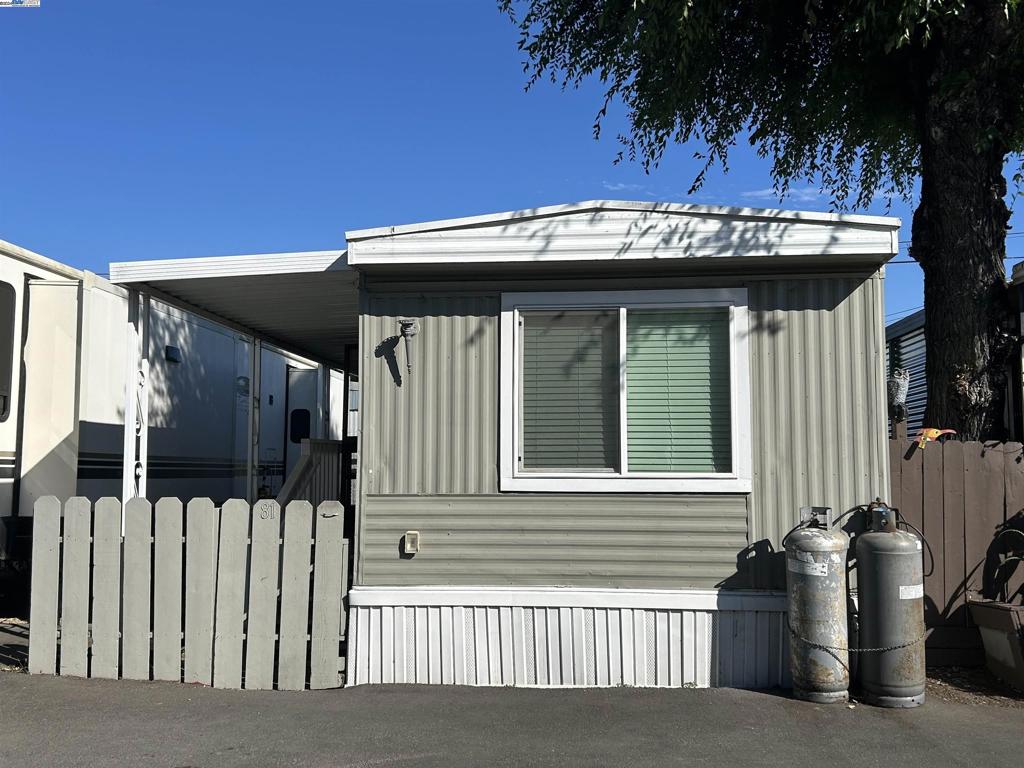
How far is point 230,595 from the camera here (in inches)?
223

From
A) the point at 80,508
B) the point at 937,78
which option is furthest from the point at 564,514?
the point at 937,78

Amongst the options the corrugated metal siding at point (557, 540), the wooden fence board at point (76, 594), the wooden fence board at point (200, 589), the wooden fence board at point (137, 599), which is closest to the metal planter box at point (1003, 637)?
the corrugated metal siding at point (557, 540)

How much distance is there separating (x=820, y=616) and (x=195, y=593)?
3.77 meters

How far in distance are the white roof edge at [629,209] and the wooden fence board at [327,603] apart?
1.76m

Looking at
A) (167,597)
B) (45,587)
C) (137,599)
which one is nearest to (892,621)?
(167,597)

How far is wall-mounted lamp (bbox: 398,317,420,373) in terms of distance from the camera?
5801 mm

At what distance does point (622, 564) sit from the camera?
5656mm

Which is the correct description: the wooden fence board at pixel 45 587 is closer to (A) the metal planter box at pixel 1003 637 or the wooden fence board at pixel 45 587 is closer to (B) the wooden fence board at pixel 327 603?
(B) the wooden fence board at pixel 327 603

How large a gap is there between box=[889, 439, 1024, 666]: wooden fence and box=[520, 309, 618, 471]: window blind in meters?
1.88

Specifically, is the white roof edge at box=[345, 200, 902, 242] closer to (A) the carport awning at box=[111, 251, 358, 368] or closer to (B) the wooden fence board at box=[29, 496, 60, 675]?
Answer: (A) the carport awning at box=[111, 251, 358, 368]

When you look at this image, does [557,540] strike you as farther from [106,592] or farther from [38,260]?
[38,260]

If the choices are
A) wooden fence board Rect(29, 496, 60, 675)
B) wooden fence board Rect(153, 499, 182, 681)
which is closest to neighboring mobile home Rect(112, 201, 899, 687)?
wooden fence board Rect(153, 499, 182, 681)

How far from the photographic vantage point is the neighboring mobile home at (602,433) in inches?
220

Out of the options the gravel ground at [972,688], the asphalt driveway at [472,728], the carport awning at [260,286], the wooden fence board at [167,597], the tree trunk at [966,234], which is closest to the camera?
the asphalt driveway at [472,728]
